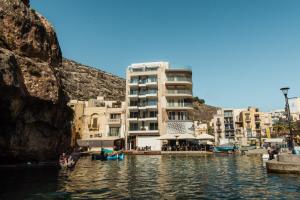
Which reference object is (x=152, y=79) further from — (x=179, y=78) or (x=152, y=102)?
(x=179, y=78)

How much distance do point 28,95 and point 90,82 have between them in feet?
405

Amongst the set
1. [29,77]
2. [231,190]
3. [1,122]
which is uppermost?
[29,77]

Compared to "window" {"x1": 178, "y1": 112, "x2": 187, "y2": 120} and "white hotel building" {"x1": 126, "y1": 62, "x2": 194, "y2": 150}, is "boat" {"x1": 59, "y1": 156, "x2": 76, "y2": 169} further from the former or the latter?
"window" {"x1": 178, "y1": 112, "x2": 187, "y2": 120}

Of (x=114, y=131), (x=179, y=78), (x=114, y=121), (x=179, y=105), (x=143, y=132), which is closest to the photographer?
(x=143, y=132)

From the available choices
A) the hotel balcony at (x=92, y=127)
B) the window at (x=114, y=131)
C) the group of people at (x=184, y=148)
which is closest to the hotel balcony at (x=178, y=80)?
the group of people at (x=184, y=148)

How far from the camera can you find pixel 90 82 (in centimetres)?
15462

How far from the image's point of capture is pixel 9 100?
94.9ft

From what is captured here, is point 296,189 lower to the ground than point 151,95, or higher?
lower

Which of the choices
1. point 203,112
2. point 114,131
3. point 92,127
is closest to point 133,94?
point 114,131

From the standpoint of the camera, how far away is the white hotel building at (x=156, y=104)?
68188 millimetres

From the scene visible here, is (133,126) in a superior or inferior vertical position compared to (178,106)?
inferior

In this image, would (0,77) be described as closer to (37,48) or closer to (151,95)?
(37,48)

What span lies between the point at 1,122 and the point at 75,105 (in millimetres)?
46728

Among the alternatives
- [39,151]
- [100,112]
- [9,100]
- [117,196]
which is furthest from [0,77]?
[100,112]
